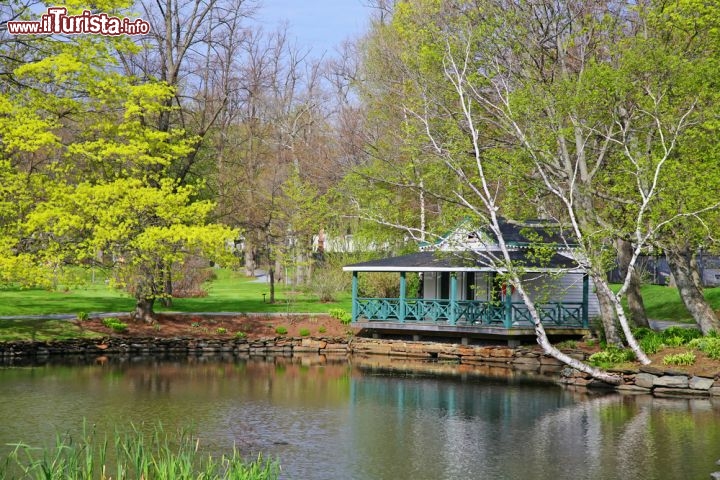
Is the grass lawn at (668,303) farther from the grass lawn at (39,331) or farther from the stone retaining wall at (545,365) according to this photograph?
the grass lawn at (39,331)

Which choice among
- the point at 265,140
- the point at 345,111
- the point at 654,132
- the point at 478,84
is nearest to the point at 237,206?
the point at 345,111

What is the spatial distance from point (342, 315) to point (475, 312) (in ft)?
21.7

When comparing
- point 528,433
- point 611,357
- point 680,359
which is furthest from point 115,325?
point 680,359

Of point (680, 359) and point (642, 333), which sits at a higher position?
point (642, 333)

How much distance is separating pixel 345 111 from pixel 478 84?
2752cm

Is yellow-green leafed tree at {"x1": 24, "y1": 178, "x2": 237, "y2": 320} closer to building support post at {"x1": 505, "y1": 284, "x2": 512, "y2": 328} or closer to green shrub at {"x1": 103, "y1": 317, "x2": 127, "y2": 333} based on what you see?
green shrub at {"x1": 103, "y1": 317, "x2": 127, "y2": 333}

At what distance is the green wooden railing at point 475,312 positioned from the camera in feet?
111

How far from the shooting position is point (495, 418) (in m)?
21.4

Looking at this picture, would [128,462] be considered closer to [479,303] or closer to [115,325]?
[115,325]

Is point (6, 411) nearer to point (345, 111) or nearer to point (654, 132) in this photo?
point (654, 132)

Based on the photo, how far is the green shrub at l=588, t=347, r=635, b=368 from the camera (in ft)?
91.4

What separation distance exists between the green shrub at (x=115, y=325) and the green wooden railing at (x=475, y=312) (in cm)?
960

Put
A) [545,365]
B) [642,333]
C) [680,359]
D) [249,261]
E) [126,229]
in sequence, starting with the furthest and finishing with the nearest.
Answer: [249,261]
[126,229]
[545,365]
[642,333]
[680,359]

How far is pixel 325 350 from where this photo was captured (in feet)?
119
